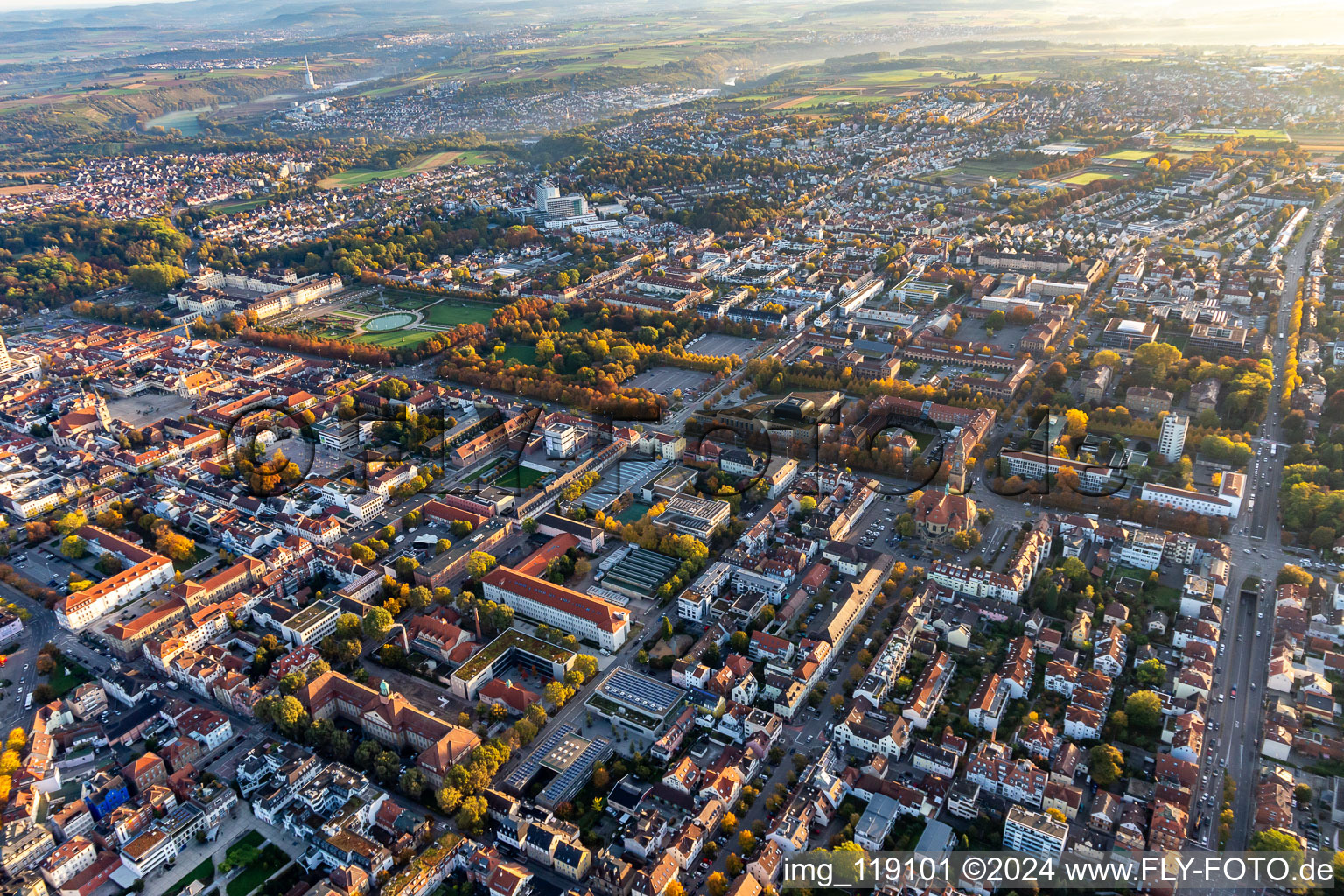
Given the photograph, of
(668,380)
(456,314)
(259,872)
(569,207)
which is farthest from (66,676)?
(569,207)

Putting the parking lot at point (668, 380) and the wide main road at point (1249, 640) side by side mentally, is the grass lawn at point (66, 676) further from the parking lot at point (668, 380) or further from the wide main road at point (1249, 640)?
the wide main road at point (1249, 640)

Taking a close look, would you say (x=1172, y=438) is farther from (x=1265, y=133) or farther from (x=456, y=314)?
(x=1265, y=133)

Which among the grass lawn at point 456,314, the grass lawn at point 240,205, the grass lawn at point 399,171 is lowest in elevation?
the grass lawn at point 456,314

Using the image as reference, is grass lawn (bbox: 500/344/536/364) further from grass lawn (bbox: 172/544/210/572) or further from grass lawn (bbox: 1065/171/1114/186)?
grass lawn (bbox: 1065/171/1114/186)

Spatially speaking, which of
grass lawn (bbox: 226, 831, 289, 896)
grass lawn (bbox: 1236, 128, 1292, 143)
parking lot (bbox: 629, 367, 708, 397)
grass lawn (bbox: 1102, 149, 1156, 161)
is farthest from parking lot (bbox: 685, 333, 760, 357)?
grass lawn (bbox: 1236, 128, 1292, 143)

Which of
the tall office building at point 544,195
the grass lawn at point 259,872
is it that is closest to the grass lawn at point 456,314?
the tall office building at point 544,195

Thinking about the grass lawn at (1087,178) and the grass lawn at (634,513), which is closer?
the grass lawn at (634,513)
